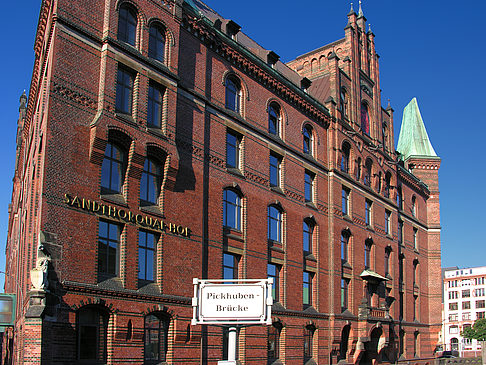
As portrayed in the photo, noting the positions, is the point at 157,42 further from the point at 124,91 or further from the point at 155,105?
the point at 124,91

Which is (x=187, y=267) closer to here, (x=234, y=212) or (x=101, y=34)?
(x=234, y=212)

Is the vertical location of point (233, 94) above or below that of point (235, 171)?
above

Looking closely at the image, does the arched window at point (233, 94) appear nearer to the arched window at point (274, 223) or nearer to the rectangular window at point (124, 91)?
the arched window at point (274, 223)

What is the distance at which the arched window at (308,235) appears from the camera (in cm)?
3347

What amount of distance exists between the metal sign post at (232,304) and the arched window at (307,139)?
2217 cm

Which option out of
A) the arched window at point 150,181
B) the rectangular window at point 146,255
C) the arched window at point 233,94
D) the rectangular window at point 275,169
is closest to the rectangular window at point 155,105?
the arched window at point 150,181

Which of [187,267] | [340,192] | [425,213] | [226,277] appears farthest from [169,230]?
[425,213]

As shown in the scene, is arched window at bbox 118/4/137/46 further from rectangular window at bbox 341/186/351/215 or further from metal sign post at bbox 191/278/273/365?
rectangular window at bbox 341/186/351/215

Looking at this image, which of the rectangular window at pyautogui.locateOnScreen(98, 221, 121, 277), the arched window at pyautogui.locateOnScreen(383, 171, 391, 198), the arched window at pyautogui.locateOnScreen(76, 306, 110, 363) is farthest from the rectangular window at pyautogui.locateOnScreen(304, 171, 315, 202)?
the arched window at pyautogui.locateOnScreen(76, 306, 110, 363)

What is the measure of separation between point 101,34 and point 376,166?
85.6ft

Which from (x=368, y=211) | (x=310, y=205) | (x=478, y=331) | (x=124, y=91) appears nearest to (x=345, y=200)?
(x=368, y=211)

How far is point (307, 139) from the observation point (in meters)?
35.2

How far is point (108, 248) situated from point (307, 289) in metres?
15.1

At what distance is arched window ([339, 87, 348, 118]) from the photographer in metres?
38.8
